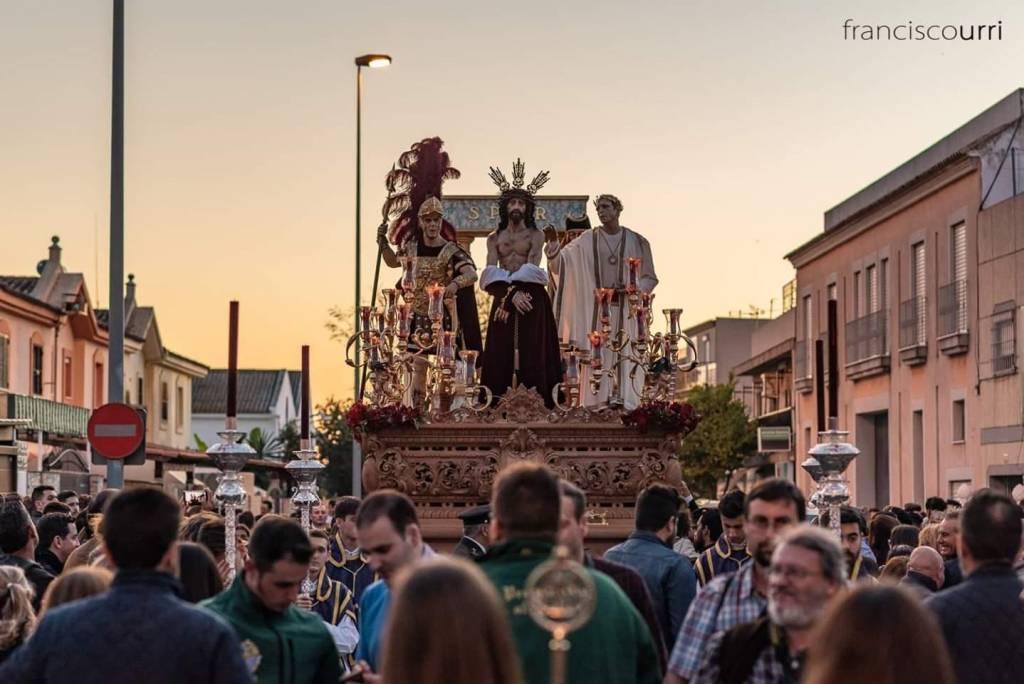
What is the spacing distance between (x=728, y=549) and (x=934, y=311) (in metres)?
28.3

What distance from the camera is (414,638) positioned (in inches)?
195

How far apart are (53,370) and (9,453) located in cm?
1499

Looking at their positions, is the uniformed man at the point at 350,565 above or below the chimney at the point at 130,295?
below

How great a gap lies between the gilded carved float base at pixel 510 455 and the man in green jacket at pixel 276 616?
10291 millimetres

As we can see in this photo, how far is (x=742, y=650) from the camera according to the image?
6562 millimetres

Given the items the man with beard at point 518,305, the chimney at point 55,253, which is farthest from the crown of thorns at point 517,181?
the chimney at point 55,253

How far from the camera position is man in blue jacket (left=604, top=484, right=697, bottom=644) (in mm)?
9570

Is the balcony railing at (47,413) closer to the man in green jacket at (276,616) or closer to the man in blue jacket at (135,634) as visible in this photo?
the man in green jacket at (276,616)

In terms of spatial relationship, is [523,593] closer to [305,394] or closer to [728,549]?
[728,549]

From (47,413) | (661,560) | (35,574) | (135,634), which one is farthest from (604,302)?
(47,413)

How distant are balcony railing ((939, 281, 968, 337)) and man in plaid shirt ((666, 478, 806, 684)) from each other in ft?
100

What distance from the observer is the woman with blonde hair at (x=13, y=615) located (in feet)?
27.3

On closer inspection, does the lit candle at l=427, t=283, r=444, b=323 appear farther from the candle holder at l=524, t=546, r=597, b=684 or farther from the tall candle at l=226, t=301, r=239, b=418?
the candle holder at l=524, t=546, r=597, b=684

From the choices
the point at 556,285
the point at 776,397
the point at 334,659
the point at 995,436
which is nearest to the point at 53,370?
the point at 776,397
